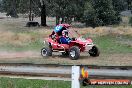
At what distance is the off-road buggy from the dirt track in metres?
0.33

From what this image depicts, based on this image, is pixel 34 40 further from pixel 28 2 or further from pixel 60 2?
pixel 28 2

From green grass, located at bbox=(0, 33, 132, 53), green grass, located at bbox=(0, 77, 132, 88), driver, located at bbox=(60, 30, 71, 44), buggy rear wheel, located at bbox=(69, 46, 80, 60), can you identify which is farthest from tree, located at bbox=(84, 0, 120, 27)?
green grass, located at bbox=(0, 77, 132, 88)

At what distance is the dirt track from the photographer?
18484 mm

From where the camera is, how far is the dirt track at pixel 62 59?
1848 cm

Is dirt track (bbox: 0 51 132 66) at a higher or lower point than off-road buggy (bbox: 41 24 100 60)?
lower

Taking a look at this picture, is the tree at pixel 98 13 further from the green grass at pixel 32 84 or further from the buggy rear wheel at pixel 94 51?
the green grass at pixel 32 84

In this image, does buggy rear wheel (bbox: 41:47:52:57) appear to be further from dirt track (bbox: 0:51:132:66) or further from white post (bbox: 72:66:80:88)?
white post (bbox: 72:66:80:88)

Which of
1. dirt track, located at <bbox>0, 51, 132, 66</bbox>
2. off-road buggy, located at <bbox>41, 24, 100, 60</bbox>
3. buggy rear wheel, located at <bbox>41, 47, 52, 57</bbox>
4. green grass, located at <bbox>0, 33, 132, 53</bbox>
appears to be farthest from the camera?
green grass, located at <bbox>0, 33, 132, 53</bbox>

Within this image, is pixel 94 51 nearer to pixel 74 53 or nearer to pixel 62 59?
pixel 74 53

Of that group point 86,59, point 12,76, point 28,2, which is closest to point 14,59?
point 86,59

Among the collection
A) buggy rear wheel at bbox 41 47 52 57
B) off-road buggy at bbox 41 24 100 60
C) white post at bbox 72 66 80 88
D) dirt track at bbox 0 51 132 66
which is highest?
white post at bbox 72 66 80 88

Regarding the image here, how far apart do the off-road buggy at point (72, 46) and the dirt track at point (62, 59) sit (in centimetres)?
33

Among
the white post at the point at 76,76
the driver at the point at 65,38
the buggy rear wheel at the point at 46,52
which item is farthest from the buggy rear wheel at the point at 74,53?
the white post at the point at 76,76

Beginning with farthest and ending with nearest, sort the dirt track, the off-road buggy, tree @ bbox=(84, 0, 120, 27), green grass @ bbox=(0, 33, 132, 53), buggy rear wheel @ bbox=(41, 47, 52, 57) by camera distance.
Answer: tree @ bbox=(84, 0, 120, 27) < green grass @ bbox=(0, 33, 132, 53) < buggy rear wheel @ bbox=(41, 47, 52, 57) < the off-road buggy < the dirt track
